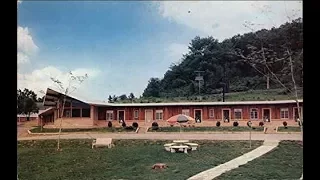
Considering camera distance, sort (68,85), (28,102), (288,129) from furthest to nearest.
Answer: (288,129)
(68,85)
(28,102)

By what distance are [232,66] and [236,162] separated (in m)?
0.63

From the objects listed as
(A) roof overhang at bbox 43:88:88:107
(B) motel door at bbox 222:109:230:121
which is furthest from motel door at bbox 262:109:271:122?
(A) roof overhang at bbox 43:88:88:107

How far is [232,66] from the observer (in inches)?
93.4

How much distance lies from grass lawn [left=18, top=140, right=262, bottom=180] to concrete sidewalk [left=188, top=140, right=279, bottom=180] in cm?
3

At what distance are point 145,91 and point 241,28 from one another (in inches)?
28.1

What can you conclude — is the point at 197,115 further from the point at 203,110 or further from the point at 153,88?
the point at 153,88

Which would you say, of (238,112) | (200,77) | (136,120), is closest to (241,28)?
(200,77)

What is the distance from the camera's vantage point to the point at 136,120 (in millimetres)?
2574

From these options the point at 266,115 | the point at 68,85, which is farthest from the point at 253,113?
the point at 68,85

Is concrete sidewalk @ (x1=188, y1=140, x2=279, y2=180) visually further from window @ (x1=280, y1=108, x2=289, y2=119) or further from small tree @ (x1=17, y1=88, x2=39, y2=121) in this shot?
small tree @ (x1=17, y1=88, x2=39, y2=121)

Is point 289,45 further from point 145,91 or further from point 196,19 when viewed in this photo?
point 145,91

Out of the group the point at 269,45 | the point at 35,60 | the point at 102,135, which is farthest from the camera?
the point at 102,135

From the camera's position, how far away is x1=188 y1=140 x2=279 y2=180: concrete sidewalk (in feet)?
7.85

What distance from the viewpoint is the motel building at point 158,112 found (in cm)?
240
